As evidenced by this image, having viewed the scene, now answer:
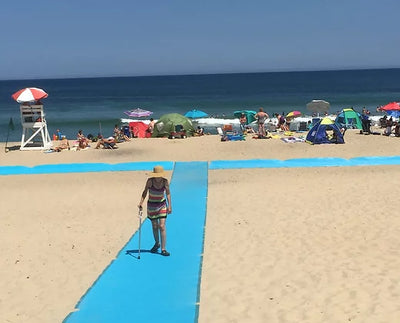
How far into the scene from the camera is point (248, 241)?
8227 millimetres

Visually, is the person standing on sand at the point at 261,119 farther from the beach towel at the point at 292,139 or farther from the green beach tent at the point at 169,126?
the green beach tent at the point at 169,126

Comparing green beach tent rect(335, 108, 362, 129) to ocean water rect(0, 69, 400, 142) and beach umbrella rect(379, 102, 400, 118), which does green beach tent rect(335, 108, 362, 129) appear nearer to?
beach umbrella rect(379, 102, 400, 118)

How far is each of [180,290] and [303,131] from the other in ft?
64.5

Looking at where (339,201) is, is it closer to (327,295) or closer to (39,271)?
(327,295)

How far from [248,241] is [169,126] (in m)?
15.4

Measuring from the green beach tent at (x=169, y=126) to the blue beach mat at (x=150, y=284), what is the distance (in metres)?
13.9

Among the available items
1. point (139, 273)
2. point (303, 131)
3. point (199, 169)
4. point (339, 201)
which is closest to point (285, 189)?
point (339, 201)

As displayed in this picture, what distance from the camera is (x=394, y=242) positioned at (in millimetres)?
7867

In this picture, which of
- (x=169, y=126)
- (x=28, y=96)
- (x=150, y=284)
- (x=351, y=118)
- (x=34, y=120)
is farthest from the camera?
(x=351, y=118)

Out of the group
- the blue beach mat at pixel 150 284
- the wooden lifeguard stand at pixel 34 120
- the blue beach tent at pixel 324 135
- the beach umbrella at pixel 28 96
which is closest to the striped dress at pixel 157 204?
the blue beach mat at pixel 150 284

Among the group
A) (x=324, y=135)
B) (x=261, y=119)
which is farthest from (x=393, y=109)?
(x=261, y=119)

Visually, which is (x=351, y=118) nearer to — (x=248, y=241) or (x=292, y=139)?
(x=292, y=139)

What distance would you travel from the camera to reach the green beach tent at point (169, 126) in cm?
2312

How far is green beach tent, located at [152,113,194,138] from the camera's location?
2312cm
